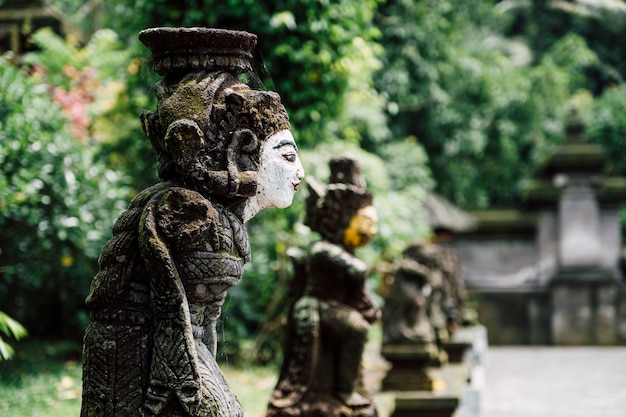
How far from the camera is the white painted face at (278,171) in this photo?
136 inches

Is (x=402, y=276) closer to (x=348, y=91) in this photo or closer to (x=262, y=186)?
(x=348, y=91)

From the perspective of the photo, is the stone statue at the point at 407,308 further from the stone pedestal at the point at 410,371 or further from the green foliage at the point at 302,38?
the green foliage at the point at 302,38

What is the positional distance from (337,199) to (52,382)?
354 centimetres

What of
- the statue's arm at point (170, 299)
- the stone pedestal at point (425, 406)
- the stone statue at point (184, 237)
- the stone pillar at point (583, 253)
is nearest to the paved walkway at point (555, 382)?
the stone pillar at point (583, 253)

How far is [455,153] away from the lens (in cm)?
1750

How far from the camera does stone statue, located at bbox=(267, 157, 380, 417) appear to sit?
5012mm

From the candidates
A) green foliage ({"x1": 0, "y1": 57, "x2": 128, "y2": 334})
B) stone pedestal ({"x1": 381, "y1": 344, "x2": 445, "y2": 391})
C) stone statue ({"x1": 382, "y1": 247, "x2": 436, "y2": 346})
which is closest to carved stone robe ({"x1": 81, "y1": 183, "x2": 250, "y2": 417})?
green foliage ({"x1": 0, "y1": 57, "x2": 128, "y2": 334})

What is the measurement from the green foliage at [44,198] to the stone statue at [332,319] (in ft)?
7.93

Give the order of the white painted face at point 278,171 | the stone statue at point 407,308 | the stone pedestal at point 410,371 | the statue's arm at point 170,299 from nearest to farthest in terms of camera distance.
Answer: the statue's arm at point 170,299 < the white painted face at point 278,171 < the stone pedestal at point 410,371 < the stone statue at point 407,308

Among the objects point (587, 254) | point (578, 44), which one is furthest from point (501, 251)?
point (578, 44)

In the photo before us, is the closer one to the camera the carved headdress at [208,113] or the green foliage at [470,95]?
the carved headdress at [208,113]

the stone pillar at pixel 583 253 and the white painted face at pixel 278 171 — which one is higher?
the stone pillar at pixel 583 253

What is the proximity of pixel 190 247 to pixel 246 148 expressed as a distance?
454mm

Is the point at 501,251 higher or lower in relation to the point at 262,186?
higher
